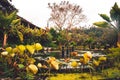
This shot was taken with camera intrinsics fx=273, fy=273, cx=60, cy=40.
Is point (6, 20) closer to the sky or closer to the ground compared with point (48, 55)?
closer to the sky

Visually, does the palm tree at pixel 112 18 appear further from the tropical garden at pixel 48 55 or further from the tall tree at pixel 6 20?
Answer: the tall tree at pixel 6 20

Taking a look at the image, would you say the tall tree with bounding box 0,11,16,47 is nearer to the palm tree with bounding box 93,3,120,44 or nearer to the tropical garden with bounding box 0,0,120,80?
the tropical garden with bounding box 0,0,120,80

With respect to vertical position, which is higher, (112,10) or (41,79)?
(112,10)

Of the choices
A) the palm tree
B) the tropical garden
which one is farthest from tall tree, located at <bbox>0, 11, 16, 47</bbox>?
the palm tree

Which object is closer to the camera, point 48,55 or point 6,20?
point 6,20

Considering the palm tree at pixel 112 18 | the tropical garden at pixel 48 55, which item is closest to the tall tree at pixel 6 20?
the tropical garden at pixel 48 55

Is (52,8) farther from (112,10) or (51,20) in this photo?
(112,10)

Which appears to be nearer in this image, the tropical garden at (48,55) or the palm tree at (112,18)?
the tropical garden at (48,55)

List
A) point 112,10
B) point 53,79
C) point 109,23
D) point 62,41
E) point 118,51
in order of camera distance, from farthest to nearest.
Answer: point 62,41 → point 109,23 → point 112,10 → point 53,79 → point 118,51

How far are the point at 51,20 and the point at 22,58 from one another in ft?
127

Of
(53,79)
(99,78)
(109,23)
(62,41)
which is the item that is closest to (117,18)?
(109,23)

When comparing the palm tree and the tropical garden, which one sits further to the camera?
the palm tree

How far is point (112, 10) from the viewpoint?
49.8 feet

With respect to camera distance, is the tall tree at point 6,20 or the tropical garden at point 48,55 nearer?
the tropical garden at point 48,55
